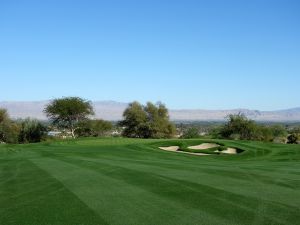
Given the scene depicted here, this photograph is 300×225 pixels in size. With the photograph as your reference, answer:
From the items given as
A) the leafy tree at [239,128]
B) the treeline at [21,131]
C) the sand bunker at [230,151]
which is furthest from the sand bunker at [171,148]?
the treeline at [21,131]

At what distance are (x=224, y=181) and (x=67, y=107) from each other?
71.5 m

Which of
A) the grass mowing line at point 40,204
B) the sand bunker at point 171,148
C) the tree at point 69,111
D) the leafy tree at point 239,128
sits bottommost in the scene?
the grass mowing line at point 40,204

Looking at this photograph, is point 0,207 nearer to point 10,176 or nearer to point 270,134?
point 10,176

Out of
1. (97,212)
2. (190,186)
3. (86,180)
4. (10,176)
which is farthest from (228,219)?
(10,176)

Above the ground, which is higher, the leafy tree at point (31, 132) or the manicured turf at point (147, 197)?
the leafy tree at point (31, 132)

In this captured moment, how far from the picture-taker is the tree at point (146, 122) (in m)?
97.2

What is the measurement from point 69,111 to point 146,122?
20356mm

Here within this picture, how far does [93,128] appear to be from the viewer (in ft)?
296

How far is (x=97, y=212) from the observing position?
883cm

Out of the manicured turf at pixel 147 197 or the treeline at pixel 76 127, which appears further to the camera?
the treeline at pixel 76 127

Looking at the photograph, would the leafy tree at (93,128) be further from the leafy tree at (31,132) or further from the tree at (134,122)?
the leafy tree at (31,132)

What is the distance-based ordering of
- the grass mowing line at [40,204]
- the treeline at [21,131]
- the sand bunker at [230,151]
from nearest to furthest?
the grass mowing line at [40,204], the sand bunker at [230,151], the treeline at [21,131]

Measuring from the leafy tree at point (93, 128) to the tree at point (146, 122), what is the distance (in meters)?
4.02

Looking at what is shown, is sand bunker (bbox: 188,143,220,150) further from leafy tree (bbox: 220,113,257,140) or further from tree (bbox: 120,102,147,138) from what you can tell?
tree (bbox: 120,102,147,138)
